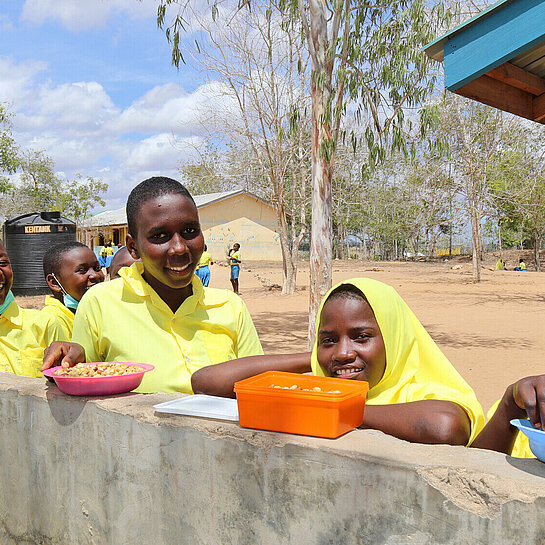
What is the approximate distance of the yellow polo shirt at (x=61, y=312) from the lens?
3.83 meters

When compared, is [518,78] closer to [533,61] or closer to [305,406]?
[533,61]

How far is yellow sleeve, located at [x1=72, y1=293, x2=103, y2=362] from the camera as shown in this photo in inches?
91.7

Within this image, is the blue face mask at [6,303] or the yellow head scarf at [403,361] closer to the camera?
the yellow head scarf at [403,361]

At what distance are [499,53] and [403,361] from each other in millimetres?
2070

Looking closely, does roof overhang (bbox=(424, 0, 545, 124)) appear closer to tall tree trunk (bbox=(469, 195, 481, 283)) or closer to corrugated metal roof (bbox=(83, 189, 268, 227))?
tall tree trunk (bbox=(469, 195, 481, 283))

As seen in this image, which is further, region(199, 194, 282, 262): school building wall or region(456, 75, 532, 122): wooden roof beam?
region(199, 194, 282, 262): school building wall

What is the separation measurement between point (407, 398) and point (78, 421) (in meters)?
1.14

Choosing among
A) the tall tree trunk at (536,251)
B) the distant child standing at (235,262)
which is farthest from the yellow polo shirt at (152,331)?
the tall tree trunk at (536,251)

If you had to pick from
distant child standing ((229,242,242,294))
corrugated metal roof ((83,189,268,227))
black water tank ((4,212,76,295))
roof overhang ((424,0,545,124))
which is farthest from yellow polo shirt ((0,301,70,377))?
A: corrugated metal roof ((83,189,268,227))

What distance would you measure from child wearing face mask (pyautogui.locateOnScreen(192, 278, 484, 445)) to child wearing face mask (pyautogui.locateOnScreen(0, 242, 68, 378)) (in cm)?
127

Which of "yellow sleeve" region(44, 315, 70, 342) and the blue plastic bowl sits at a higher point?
"yellow sleeve" region(44, 315, 70, 342)

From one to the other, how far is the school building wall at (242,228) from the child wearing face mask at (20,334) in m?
31.6

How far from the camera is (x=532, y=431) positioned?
4.34ft

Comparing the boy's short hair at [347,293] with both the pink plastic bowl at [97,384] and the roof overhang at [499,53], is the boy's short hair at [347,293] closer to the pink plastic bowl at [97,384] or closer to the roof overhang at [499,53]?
the pink plastic bowl at [97,384]
